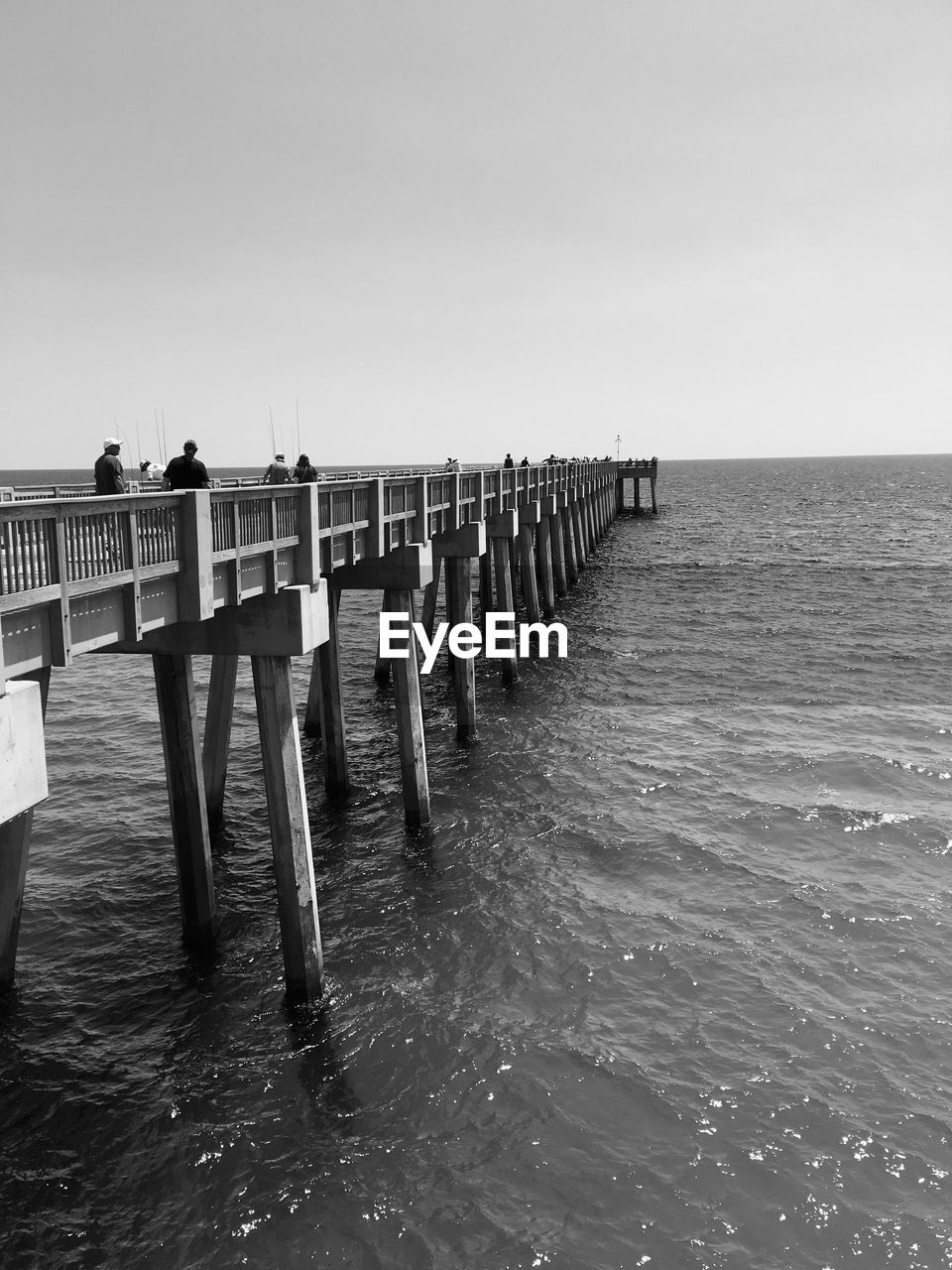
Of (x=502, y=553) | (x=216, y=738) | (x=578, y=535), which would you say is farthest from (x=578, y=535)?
(x=216, y=738)

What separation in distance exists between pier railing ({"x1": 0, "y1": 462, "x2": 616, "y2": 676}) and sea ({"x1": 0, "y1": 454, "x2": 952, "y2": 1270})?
486cm

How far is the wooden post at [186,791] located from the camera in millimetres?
12078

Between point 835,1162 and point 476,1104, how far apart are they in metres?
3.40

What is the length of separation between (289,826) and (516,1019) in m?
3.41

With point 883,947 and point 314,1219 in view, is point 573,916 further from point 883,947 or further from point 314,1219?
point 314,1219

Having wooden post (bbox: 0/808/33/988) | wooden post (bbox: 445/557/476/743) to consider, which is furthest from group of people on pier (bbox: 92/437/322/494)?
wooden post (bbox: 445/557/476/743)

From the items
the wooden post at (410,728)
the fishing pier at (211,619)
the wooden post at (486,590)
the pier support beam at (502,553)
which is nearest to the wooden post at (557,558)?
the wooden post at (486,590)

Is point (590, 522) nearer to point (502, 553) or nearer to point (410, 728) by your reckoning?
point (502, 553)

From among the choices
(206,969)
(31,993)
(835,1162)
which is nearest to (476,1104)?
(835,1162)

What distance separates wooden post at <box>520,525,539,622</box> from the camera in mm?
32188

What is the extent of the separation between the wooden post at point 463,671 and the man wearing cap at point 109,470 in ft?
36.3

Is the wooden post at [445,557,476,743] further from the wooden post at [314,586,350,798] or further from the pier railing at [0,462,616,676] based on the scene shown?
the pier railing at [0,462,616,676]

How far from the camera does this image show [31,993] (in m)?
11.8

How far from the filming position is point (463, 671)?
2122 centimetres
